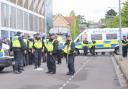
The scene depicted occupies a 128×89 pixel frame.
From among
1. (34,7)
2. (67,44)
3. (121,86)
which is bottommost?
(121,86)

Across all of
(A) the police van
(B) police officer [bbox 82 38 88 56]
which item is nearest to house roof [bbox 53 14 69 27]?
(A) the police van

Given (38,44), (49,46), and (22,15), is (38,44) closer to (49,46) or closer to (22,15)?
(49,46)

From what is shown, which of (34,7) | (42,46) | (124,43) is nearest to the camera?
(42,46)

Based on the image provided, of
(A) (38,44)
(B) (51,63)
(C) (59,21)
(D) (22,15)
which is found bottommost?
(B) (51,63)

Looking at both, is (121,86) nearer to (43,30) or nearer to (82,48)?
(82,48)

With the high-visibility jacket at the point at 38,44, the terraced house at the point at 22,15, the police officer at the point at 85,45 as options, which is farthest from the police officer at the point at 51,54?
the terraced house at the point at 22,15

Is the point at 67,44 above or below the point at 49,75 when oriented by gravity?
above

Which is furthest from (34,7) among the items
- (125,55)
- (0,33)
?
(125,55)

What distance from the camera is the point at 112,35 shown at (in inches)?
1865

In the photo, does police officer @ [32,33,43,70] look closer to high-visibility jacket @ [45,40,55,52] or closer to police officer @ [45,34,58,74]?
high-visibility jacket @ [45,40,55,52]

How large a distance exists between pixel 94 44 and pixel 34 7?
90.3ft

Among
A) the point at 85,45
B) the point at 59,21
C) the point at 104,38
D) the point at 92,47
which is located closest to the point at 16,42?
the point at 85,45

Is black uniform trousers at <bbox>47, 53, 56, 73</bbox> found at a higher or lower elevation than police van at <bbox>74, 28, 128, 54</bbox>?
lower

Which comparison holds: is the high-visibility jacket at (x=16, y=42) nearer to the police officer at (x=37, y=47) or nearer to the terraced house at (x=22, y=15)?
the police officer at (x=37, y=47)
